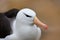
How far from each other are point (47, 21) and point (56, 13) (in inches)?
5.1

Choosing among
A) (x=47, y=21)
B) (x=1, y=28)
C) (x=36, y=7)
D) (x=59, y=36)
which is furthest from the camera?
(x=36, y=7)

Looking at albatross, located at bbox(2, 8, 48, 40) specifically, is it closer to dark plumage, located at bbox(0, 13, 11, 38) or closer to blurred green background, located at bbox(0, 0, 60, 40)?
dark plumage, located at bbox(0, 13, 11, 38)

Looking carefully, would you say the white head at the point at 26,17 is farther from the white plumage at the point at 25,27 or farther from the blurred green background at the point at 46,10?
the blurred green background at the point at 46,10

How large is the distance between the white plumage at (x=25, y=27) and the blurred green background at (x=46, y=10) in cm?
36

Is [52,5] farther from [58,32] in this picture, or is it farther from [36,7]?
[58,32]

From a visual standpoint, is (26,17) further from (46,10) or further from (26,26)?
(46,10)

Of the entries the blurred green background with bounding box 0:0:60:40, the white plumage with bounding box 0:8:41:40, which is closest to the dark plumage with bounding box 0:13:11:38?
the white plumage with bounding box 0:8:41:40

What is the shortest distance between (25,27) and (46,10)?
26.1 inches

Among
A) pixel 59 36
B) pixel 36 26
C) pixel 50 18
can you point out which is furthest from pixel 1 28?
pixel 50 18

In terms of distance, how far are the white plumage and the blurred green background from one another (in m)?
0.36

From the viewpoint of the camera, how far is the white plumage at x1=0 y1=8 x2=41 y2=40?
→ 3.42 feet

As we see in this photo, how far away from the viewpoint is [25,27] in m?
1.06

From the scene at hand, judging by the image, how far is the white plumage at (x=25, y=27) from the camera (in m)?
1.04

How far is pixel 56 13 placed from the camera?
1.66 m
